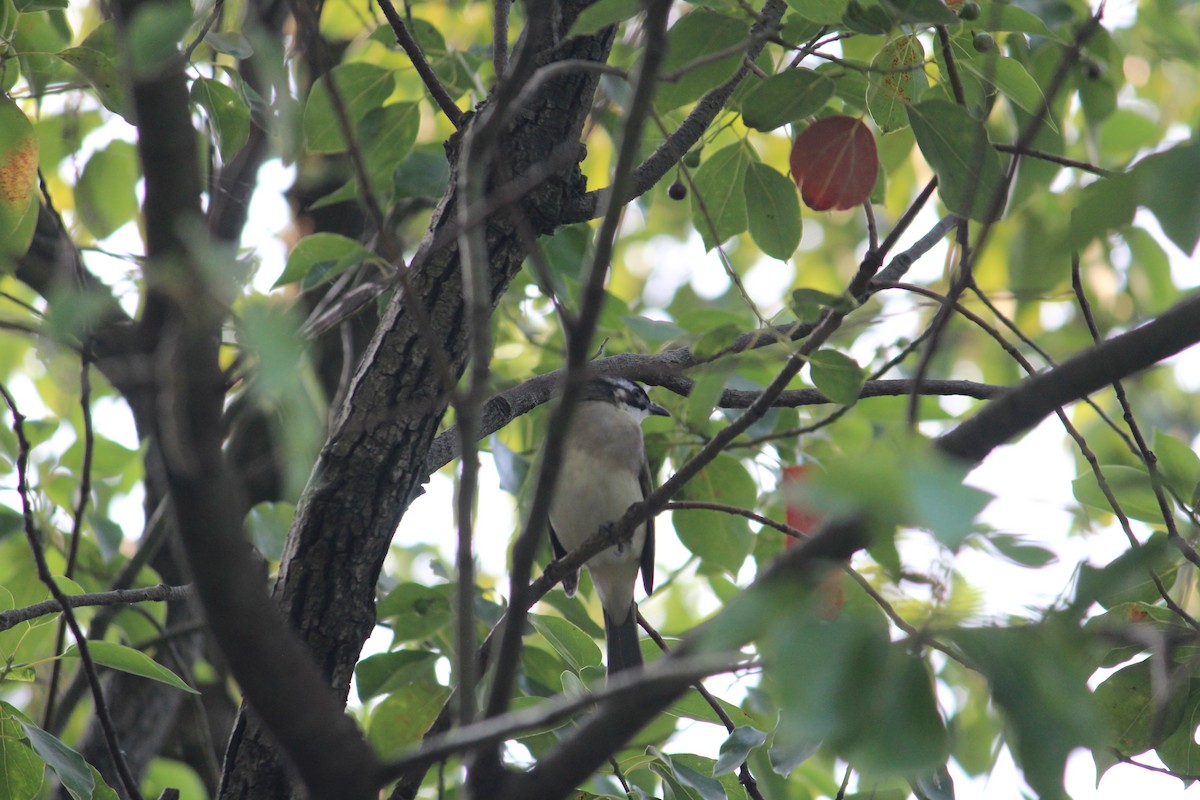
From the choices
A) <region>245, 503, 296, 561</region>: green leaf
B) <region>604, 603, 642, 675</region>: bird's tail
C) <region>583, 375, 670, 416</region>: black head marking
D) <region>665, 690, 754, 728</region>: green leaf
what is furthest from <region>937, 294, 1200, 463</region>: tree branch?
<region>583, 375, 670, 416</region>: black head marking

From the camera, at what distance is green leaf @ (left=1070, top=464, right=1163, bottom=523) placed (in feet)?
9.03

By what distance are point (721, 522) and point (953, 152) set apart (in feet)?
5.64

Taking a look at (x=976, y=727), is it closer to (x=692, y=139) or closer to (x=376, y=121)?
(x=692, y=139)

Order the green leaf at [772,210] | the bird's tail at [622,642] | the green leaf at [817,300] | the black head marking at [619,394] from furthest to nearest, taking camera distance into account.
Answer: the black head marking at [619,394] < the bird's tail at [622,642] < the green leaf at [772,210] < the green leaf at [817,300]

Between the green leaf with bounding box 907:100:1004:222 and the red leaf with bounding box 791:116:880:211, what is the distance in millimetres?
371

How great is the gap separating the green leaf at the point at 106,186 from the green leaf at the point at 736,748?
3004 mm

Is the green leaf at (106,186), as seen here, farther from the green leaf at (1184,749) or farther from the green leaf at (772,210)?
the green leaf at (1184,749)

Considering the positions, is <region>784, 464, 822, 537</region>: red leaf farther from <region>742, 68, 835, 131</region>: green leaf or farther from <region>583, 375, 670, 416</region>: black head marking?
<region>583, 375, 670, 416</region>: black head marking

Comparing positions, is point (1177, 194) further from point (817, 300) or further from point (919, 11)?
point (919, 11)

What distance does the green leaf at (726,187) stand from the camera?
3014 millimetres

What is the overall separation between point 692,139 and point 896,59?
1.79ft

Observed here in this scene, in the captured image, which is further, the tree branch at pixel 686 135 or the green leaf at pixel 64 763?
the tree branch at pixel 686 135

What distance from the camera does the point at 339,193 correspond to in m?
3.65

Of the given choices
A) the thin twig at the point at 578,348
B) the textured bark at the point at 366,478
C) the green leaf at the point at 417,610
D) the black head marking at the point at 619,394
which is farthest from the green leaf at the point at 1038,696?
the black head marking at the point at 619,394
